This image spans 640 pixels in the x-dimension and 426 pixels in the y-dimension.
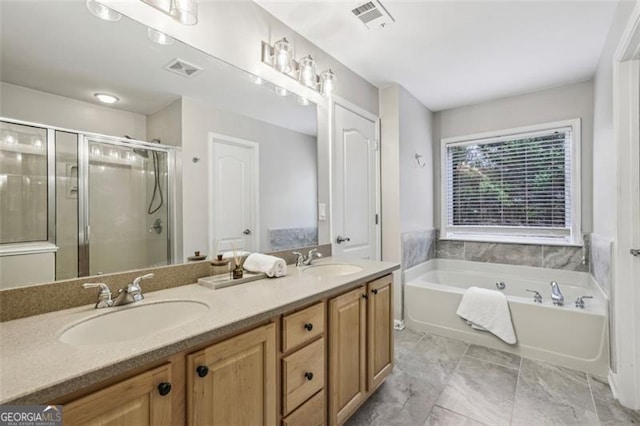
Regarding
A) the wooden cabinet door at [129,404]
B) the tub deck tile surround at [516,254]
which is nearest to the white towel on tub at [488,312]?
the tub deck tile surround at [516,254]

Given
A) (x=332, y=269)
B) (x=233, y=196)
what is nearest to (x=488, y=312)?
(x=332, y=269)

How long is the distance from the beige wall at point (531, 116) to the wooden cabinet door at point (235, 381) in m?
3.17

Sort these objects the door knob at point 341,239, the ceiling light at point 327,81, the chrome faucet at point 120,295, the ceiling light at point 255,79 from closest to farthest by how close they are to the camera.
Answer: the chrome faucet at point 120,295, the ceiling light at point 255,79, the ceiling light at point 327,81, the door knob at point 341,239

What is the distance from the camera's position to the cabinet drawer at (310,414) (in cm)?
121

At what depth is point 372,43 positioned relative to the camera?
222cm

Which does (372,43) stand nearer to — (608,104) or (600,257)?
(608,104)

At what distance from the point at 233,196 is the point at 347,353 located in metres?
1.08

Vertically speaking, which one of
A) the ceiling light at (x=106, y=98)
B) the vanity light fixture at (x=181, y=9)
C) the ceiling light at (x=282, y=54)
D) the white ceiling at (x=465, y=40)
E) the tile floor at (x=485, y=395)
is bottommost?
the tile floor at (x=485, y=395)

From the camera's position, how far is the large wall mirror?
3.34 ft

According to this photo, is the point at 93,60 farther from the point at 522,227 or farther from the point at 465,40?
the point at 522,227

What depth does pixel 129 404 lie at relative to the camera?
74cm

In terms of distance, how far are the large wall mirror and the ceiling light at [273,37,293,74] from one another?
15 cm

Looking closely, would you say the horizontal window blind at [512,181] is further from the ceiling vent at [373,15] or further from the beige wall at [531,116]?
the ceiling vent at [373,15]

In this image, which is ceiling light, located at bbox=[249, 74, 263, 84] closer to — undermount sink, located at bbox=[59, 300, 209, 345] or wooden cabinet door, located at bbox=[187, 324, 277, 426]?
undermount sink, located at bbox=[59, 300, 209, 345]
